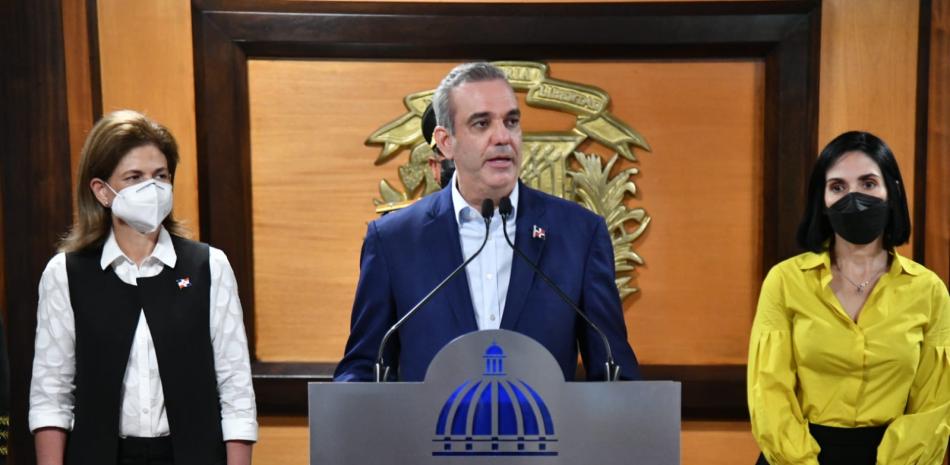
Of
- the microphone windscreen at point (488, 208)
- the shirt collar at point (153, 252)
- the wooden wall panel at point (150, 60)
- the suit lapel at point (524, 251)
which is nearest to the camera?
the microphone windscreen at point (488, 208)

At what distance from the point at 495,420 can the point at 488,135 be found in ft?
2.18

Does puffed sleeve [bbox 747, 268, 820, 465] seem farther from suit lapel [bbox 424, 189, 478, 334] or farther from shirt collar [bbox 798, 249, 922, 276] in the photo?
suit lapel [bbox 424, 189, 478, 334]

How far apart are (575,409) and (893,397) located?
1265mm

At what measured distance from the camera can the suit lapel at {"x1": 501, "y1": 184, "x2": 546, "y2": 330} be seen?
6.28 feet

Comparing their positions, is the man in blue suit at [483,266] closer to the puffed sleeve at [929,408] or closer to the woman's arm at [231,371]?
the woman's arm at [231,371]

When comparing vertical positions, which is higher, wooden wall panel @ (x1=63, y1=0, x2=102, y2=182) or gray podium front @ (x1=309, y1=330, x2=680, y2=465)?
wooden wall panel @ (x1=63, y1=0, x2=102, y2=182)

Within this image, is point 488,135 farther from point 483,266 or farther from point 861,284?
point 861,284

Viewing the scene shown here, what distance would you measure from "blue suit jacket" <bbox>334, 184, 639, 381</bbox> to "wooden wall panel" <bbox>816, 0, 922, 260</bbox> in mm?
1667

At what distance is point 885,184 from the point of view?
8.09 feet

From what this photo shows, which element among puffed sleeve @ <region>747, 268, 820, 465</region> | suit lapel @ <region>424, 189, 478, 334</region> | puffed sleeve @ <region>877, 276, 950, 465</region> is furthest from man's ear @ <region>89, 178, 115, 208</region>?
puffed sleeve @ <region>877, 276, 950, 465</region>

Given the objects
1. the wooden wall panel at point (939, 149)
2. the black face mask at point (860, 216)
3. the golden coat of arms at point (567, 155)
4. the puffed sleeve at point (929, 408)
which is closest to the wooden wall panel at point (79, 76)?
the golden coat of arms at point (567, 155)

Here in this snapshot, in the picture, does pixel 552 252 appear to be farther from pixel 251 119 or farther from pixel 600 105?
pixel 251 119

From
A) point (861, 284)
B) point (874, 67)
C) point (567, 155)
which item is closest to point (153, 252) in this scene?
point (567, 155)

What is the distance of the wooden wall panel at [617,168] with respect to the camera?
338 cm
